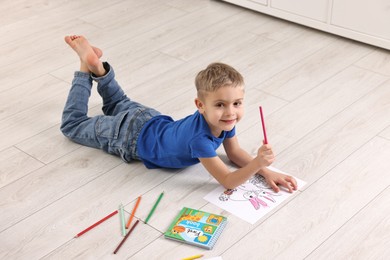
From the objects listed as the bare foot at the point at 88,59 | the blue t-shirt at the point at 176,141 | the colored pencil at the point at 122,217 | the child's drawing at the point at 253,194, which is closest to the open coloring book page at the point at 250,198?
the child's drawing at the point at 253,194

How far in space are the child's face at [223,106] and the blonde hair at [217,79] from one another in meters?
0.01

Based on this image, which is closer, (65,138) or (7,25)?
(65,138)

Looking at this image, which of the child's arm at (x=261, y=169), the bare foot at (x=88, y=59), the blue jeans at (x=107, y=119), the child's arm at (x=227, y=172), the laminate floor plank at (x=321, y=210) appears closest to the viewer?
the laminate floor plank at (x=321, y=210)

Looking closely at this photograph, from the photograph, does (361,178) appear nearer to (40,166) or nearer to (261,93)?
(261,93)

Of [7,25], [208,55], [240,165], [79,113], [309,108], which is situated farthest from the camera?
[7,25]

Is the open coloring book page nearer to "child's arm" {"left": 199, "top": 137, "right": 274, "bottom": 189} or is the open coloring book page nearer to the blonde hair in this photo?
"child's arm" {"left": 199, "top": 137, "right": 274, "bottom": 189}

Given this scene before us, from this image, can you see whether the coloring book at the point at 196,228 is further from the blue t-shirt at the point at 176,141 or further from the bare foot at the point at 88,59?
the bare foot at the point at 88,59

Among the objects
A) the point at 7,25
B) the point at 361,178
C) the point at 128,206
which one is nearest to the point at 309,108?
the point at 361,178

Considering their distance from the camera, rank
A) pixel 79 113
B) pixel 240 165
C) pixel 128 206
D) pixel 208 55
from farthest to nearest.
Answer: pixel 208 55 → pixel 79 113 → pixel 240 165 → pixel 128 206

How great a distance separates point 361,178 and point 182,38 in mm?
1292

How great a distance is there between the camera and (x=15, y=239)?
5.70 ft

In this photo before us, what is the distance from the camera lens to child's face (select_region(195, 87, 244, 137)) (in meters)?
1.74

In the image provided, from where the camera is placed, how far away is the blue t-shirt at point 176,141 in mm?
1818

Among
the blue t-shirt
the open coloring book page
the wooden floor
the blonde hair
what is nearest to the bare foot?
the wooden floor
